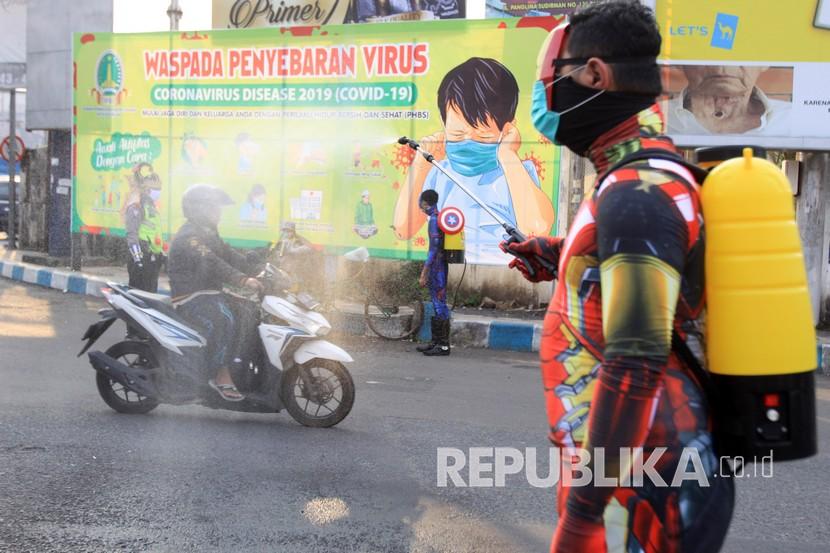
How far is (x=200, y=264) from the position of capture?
19.8 ft

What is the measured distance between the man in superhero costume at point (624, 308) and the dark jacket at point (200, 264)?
168 inches

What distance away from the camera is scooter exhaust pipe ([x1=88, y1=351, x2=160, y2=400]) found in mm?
6066

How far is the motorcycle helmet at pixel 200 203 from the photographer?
6.14 m

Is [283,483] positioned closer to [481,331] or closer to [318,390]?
[318,390]

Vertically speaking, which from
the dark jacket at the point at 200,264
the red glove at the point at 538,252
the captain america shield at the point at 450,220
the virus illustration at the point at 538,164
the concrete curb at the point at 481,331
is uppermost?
the virus illustration at the point at 538,164

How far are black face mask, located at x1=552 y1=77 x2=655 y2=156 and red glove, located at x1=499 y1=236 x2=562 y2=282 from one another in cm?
48

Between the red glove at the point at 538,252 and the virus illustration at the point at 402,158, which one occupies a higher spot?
the virus illustration at the point at 402,158

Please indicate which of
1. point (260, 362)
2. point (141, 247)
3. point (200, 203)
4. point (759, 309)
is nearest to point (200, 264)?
point (200, 203)

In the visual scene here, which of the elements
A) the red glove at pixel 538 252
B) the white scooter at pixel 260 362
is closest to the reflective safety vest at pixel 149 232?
the white scooter at pixel 260 362

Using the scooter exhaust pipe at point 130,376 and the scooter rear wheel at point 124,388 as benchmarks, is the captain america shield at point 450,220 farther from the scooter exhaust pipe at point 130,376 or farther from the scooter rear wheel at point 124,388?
the scooter exhaust pipe at point 130,376

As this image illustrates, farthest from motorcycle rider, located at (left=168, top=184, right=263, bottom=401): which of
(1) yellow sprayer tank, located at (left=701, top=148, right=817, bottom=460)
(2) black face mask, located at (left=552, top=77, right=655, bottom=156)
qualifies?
(1) yellow sprayer tank, located at (left=701, top=148, right=817, bottom=460)

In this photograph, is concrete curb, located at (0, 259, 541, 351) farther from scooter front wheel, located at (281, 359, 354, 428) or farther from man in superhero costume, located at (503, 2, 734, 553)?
man in superhero costume, located at (503, 2, 734, 553)

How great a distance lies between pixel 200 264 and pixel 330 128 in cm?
683

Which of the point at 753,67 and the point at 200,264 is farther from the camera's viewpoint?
the point at 753,67
